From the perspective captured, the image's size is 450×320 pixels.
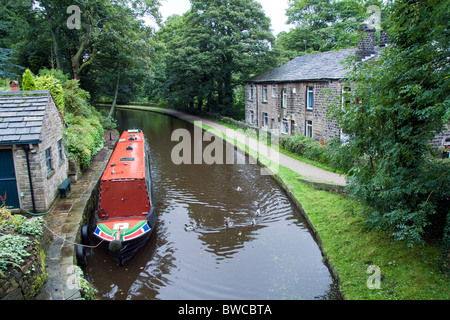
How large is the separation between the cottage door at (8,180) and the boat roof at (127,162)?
2596mm

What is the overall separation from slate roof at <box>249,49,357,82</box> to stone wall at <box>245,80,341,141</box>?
0.43 m

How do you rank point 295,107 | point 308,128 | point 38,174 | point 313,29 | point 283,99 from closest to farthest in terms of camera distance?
point 38,174 → point 308,128 → point 295,107 → point 283,99 → point 313,29

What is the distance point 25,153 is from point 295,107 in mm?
18192

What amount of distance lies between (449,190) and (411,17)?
3802 millimetres

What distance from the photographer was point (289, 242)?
34.2 feet

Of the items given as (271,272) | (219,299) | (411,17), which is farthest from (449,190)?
(219,299)

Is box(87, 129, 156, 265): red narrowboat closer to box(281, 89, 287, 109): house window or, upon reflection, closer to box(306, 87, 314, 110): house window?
box(306, 87, 314, 110): house window

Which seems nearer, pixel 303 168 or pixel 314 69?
pixel 303 168

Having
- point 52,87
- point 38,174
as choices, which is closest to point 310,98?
point 52,87

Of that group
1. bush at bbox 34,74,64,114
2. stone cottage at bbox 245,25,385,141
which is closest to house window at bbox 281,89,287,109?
stone cottage at bbox 245,25,385,141

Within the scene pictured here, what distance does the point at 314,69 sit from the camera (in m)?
22.4

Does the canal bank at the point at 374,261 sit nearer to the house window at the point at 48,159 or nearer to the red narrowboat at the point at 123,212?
the red narrowboat at the point at 123,212

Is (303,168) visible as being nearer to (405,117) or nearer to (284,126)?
(405,117)

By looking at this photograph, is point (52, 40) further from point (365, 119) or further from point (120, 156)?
point (365, 119)
